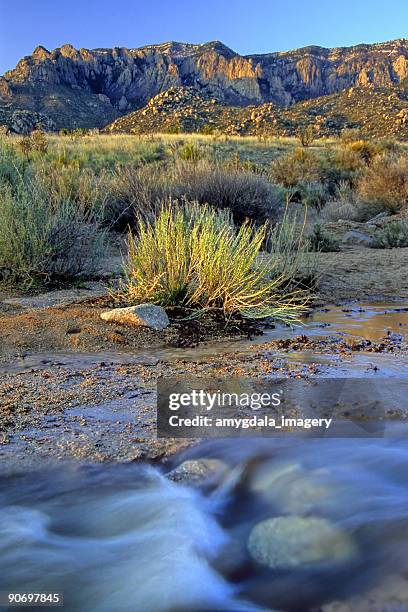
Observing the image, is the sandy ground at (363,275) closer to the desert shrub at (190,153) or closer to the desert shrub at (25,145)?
the desert shrub at (25,145)

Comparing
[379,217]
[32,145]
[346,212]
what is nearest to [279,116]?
[32,145]

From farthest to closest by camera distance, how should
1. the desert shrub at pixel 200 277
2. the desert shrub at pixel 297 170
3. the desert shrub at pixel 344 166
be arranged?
the desert shrub at pixel 344 166
the desert shrub at pixel 297 170
the desert shrub at pixel 200 277

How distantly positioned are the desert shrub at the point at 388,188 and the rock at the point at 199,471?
13660 millimetres

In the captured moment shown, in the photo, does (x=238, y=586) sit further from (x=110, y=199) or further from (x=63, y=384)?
(x=110, y=199)

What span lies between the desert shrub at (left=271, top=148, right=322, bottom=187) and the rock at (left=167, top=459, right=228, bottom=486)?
17.0 meters

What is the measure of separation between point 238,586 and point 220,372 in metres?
2.23

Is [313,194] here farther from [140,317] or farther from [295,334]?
[140,317]

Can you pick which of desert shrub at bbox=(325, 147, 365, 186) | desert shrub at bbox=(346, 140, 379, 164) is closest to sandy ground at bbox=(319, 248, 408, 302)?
desert shrub at bbox=(325, 147, 365, 186)

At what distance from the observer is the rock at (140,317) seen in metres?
5.82

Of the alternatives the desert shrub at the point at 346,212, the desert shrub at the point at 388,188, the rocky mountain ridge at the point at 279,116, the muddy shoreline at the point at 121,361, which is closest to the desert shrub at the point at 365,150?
the desert shrub at the point at 388,188

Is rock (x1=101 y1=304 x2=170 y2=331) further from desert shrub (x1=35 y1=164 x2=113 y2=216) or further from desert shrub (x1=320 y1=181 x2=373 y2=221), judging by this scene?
desert shrub (x1=320 y1=181 x2=373 y2=221)

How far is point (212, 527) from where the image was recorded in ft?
9.42

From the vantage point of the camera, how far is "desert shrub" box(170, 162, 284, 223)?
12.3 meters

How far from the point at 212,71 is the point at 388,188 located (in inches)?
3886
